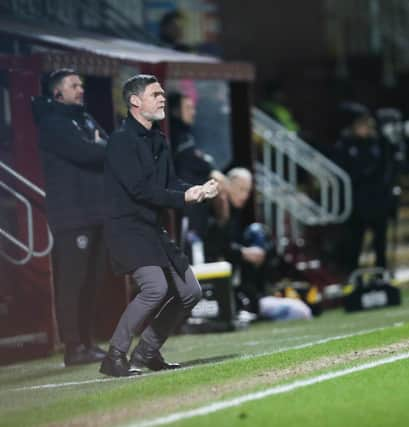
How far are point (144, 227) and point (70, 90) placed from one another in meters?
1.60

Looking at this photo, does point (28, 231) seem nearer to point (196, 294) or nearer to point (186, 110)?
point (196, 294)

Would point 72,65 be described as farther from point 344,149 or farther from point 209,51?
point 209,51

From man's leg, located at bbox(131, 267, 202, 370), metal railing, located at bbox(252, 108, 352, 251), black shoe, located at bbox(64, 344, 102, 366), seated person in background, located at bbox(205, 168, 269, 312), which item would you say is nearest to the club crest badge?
black shoe, located at bbox(64, 344, 102, 366)

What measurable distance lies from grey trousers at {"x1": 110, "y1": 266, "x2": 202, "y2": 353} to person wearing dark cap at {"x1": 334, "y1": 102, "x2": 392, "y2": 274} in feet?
23.6

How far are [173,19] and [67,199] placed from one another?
6098 mm

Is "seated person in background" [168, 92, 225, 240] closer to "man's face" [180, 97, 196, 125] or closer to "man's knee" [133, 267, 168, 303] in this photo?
"man's face" [180, 97, 196, 125]

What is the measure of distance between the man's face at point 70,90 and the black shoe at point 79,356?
5.71 feet

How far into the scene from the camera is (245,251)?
15.1 m

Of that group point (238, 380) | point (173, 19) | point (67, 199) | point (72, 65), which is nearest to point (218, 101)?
point (173, 19)

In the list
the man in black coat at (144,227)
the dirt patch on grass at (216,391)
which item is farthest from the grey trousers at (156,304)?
the dirt patch on grass at (216,391)

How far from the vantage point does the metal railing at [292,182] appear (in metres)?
18.0

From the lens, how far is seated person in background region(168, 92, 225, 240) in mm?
14578

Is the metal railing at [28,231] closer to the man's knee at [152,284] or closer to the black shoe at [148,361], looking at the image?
the black shoe at [148,361]

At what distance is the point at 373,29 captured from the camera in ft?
82.7
